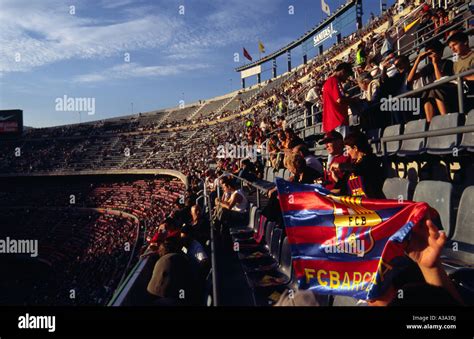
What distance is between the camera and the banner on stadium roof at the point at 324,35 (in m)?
40.0

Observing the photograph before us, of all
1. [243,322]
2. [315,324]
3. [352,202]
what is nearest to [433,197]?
[352,202]

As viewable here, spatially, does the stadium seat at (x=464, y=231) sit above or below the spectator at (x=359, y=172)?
below

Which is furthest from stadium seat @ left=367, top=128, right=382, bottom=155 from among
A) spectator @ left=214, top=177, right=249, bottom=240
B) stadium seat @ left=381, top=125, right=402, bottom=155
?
spectator @ left=214, top=177, right=249, bottom=240

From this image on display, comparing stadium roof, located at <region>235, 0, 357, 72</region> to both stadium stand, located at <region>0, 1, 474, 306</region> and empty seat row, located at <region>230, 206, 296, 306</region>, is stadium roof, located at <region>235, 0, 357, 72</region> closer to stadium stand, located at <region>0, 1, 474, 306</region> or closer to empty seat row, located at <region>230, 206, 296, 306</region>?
stadium stand, located at <region>0, 1, 474, 306</region>

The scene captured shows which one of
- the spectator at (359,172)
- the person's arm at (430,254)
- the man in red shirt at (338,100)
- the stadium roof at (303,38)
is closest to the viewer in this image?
the person's arm at (430,254)

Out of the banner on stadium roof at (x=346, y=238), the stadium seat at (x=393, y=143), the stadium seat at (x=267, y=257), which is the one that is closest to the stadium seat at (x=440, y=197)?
the banner on stadium roof at (x=346, y=238)

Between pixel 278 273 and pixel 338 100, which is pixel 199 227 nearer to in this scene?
pixel 278 273

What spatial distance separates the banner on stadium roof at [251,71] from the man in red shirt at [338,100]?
4877cm

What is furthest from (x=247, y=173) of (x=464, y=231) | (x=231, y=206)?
(x=464, y=231)

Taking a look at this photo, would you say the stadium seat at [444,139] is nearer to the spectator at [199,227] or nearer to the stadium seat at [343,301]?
the stadium seat at [343,301]

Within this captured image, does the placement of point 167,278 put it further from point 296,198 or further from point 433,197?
point 433,197

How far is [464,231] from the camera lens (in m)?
2.75

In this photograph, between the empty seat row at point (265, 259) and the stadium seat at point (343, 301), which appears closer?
the stadium seat at point (343, 301)

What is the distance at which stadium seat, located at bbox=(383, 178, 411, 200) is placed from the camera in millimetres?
3475
